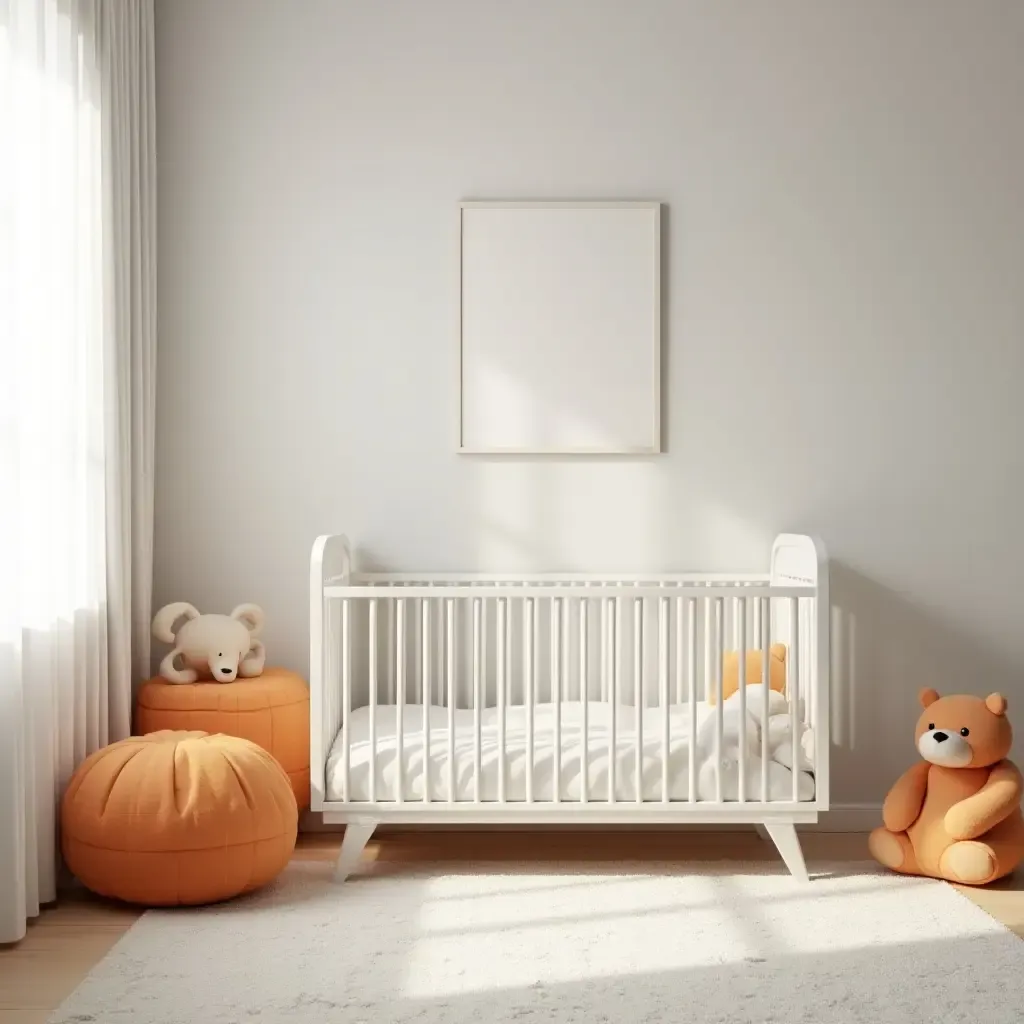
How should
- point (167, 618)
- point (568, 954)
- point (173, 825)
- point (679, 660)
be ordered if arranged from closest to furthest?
point (568, 954) → point (173, 825) → point (167, 618) → point (679, 660)

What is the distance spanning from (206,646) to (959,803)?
185 centimetres

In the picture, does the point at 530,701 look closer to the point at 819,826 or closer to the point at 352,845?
the point at 352,845

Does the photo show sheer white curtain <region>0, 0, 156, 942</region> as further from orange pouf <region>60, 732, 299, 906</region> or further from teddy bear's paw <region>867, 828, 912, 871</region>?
teddy bear's paw <region>867, 828, 912, 871</region>

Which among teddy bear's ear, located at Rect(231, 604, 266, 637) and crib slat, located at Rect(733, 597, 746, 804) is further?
teddy bear's ear, located at Rect(231, 604, 266, 637)

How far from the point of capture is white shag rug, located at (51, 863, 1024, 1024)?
2.00 m

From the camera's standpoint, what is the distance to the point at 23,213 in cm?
242

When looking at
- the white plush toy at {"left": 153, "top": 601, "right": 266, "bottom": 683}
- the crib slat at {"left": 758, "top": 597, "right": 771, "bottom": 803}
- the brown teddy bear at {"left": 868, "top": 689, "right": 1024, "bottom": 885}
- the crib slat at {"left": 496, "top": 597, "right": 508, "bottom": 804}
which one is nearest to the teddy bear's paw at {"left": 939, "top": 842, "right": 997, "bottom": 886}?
the brown teddy bear at {"left": 868, "top": 689, "right": 1024, "bottom": 885}

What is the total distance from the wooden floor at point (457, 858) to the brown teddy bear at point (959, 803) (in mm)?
82

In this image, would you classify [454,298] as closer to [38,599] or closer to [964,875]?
[38,599]

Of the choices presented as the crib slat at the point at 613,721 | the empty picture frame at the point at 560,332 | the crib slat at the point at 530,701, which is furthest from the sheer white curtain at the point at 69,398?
the crib slat at the point at 613,721

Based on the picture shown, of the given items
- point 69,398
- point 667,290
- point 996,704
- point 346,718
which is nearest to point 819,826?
point 996,704

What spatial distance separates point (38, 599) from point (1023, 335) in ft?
8.55

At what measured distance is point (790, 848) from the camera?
272 cm

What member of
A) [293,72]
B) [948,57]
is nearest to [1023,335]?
[948,57]
